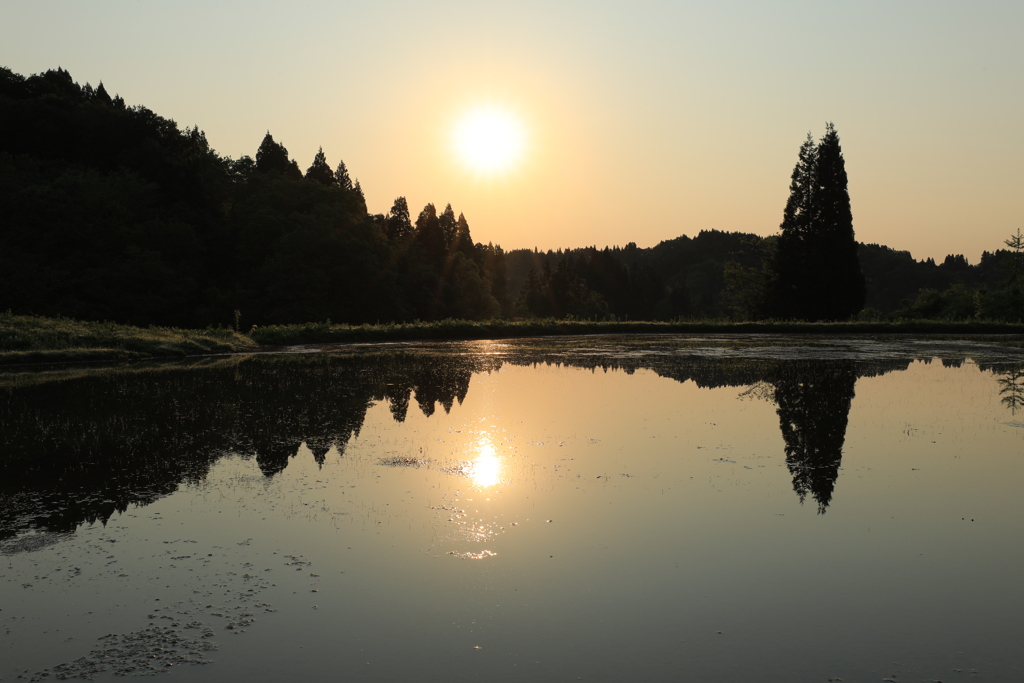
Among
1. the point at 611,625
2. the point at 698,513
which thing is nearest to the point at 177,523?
the point at 611,625

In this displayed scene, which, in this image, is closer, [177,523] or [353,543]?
[353,543]

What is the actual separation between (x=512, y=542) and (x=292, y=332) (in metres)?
36.7

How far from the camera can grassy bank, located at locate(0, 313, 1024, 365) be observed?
27.9 meters

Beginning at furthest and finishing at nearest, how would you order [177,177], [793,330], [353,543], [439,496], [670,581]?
[177,177] < [793,330] < [439,496] < [353,543] < [670,581]

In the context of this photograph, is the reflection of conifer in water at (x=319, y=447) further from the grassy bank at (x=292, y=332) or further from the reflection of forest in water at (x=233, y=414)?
the grassy bank at (x=292, y=332)

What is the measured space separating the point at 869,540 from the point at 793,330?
50.1 meters

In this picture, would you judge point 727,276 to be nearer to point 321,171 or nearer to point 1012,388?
point 321,171

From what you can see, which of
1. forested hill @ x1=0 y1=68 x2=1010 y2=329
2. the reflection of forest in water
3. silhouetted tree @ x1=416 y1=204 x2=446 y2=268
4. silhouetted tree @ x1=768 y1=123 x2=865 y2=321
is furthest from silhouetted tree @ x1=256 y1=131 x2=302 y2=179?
the reflection of forest in water

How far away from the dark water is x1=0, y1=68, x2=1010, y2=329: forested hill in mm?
47977

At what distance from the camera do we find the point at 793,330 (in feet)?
178

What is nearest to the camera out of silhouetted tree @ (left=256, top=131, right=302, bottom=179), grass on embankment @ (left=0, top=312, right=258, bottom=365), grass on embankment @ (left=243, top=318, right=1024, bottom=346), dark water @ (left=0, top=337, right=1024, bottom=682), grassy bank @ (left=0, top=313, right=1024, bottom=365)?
dark water @ (left=0, top=337, right=1024, bottom=682)

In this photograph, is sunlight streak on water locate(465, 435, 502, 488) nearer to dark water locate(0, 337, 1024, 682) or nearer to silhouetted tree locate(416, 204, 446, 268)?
dark water locate(0, 337, 1024, 682)

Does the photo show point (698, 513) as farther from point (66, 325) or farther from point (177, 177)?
point (177, 177)

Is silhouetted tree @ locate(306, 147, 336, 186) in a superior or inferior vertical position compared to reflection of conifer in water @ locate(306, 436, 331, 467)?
superior
